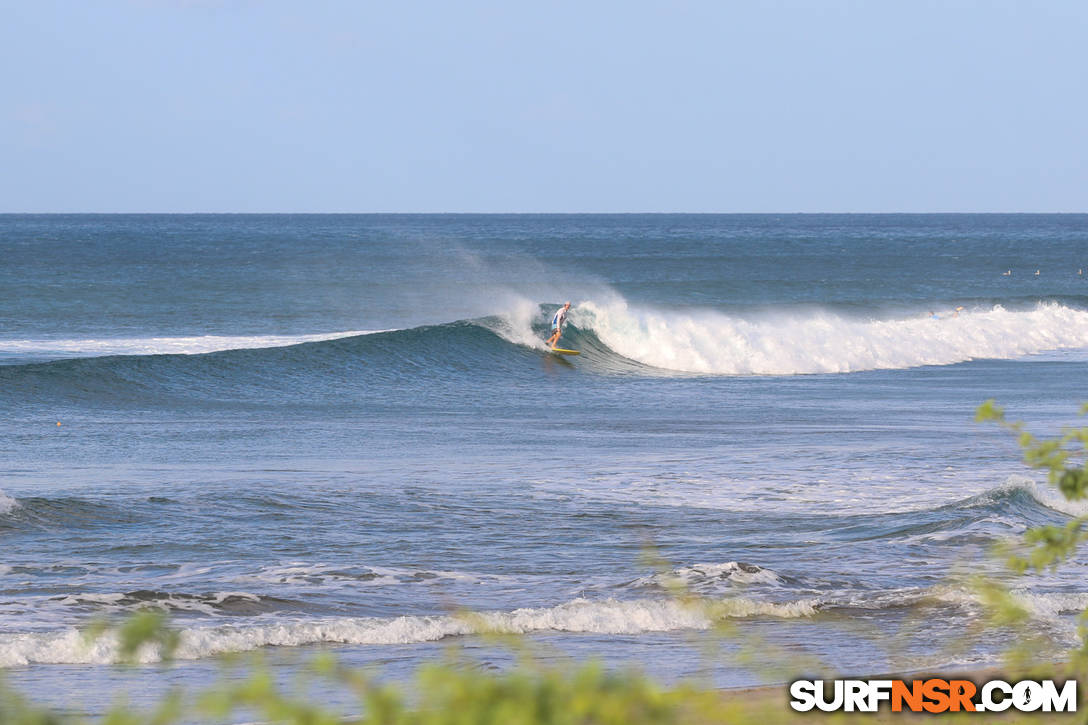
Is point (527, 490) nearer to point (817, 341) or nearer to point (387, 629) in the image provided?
point (387, 629)

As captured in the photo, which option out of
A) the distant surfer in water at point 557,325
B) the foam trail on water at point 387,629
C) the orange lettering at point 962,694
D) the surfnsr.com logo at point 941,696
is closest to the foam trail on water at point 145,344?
the distant surfer in water at point 557,325

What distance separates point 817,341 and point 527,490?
2047cm

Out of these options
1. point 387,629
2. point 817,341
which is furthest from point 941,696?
point 817,341

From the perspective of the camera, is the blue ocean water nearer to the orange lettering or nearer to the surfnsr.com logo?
the surfnsr.com logo

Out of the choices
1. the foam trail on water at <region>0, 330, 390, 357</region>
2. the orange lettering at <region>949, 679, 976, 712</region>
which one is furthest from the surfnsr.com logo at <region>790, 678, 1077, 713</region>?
the foam trail on water at <region>0, 330, 390, 357</region>

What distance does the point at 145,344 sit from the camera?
33.0 metres

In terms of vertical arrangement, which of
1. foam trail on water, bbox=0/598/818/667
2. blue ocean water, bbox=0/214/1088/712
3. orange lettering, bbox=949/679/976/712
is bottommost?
foam trail on water, bbox=0/598/818/667

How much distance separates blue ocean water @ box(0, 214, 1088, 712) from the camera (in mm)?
8070

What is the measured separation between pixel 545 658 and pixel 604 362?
22.4 m

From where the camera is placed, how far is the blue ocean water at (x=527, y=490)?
8070 millimetres

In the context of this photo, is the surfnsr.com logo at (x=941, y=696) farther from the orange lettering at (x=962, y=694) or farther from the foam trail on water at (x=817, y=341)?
the foam trail on water at (x=817, y=341)

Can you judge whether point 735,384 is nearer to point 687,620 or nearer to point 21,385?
point 21,385

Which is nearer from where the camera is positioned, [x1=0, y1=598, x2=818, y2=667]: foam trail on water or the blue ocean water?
[x1=0, y1=598, x2=818, y2=667]: foam trail on water

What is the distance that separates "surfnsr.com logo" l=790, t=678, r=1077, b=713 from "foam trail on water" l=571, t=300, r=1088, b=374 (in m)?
24.4
